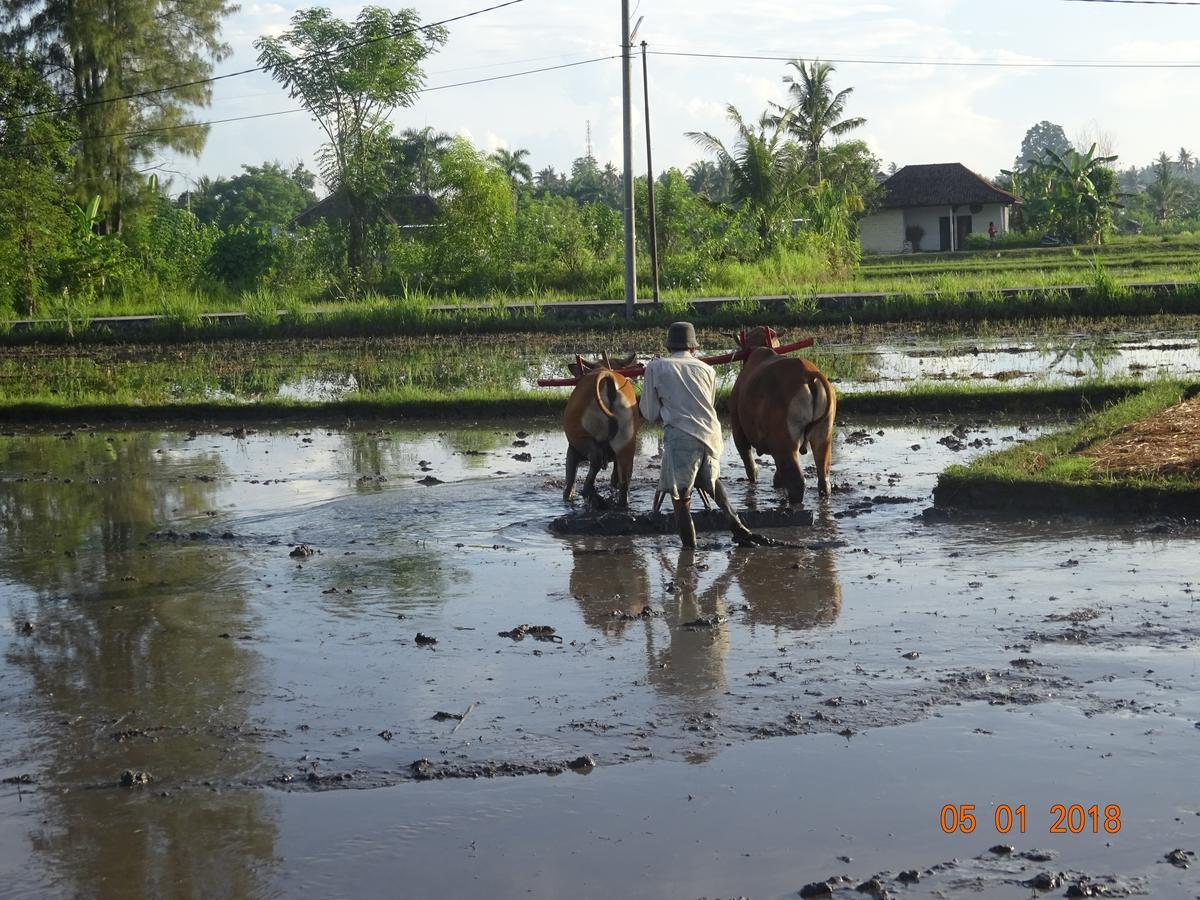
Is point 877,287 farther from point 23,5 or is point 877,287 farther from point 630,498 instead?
point 23,5

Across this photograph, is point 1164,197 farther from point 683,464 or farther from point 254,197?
point 683,464

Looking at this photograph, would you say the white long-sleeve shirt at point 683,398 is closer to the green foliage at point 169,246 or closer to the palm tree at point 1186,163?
the green foliage at point 169,246

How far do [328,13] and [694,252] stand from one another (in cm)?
1622

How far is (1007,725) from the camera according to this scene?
5.49 metres

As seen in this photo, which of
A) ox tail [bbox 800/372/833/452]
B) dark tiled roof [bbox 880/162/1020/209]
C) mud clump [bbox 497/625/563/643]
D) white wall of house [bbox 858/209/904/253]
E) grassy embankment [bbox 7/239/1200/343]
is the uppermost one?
dark tiled roof [bbox 880/162/1020/209]

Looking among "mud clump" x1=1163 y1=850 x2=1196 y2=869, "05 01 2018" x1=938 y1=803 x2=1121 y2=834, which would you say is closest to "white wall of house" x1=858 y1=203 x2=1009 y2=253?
"05 01 2018" x1=938 y1=803 x2=1121 y2=834

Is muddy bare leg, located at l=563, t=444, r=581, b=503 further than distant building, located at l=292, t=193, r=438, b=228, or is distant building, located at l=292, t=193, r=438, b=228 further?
distant building, located at l=292, t=193, r=438, b=228

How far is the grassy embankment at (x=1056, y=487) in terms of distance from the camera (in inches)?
367

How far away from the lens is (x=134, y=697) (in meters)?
6.46

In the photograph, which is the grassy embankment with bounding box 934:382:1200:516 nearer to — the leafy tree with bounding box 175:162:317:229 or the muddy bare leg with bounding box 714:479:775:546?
the muddy bare leg with bounding box 714:479:775:546

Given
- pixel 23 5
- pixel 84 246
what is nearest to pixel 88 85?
pixel 23 5

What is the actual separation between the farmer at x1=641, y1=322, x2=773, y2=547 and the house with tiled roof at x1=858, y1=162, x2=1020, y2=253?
5287 centimetres

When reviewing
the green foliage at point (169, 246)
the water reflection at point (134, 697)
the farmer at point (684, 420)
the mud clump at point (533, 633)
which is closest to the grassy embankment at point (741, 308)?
the green foliage at point (169, 246)

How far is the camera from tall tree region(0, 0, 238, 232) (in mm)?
43219
